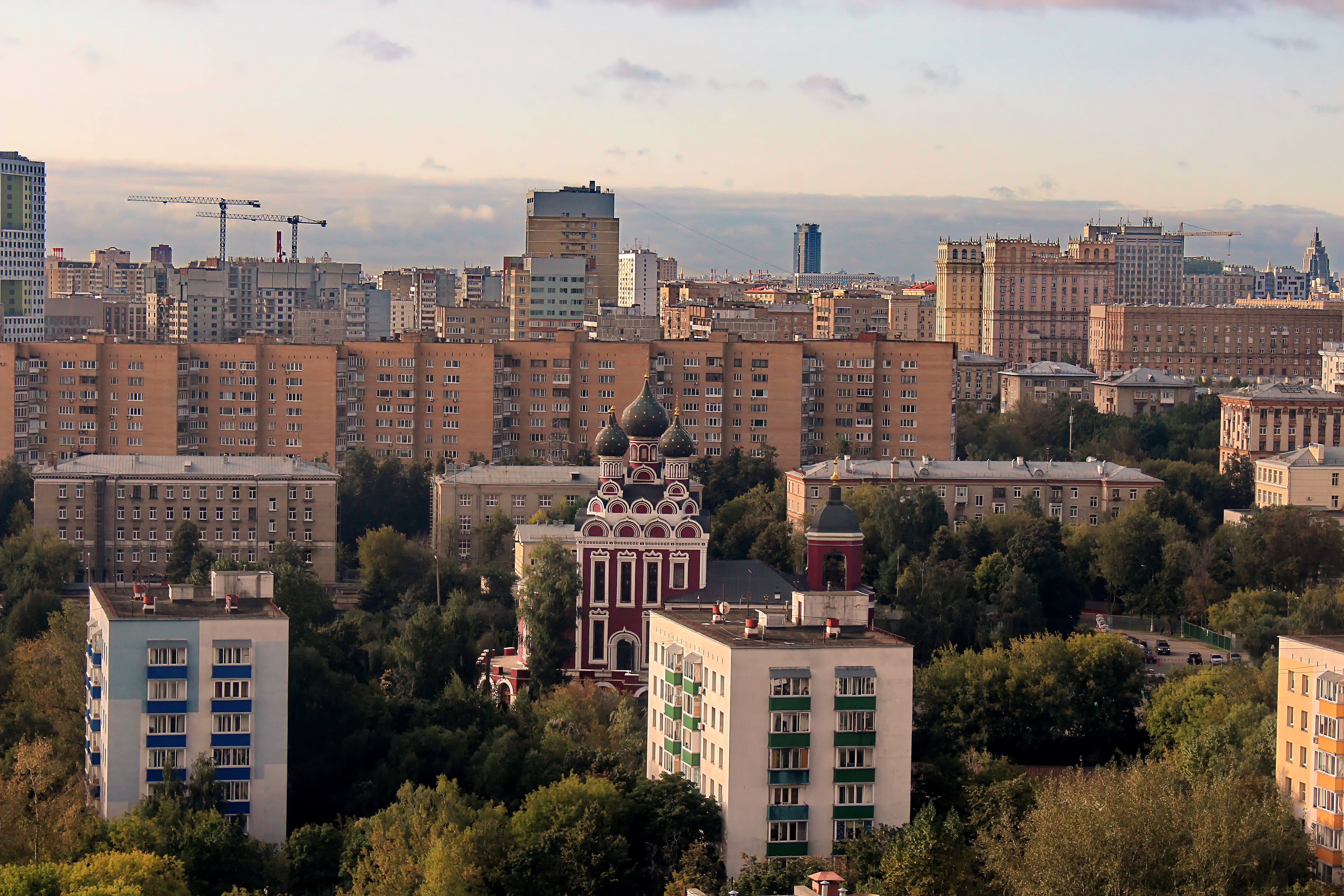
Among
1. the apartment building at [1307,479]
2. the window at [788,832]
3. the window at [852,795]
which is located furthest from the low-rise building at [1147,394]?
the window at [788,832]

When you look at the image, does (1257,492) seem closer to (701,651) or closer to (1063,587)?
(1063,587)

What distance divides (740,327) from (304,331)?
101 feet

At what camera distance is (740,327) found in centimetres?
11906

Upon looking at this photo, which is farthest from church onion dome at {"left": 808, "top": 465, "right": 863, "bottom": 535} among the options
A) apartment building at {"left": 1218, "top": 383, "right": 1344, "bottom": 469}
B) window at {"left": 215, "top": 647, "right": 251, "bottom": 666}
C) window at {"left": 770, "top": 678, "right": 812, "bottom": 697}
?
apartment building at {"left": 1218, "top": 383, "right": 1344, "bottom": 469}

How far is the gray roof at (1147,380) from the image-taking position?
114062 millimetres

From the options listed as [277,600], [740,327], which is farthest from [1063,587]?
[740,327]

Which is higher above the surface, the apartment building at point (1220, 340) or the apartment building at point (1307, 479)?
the apartment building at point (1220, 340)

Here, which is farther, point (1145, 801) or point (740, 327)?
point (740, 327)

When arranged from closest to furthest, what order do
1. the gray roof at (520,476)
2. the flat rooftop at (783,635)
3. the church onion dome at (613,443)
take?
the flat rooftop at (783,635)
the church onion dome at (613,443)
the gray roof at (520,476)

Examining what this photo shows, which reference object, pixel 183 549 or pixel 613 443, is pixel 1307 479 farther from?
pixel 183 549

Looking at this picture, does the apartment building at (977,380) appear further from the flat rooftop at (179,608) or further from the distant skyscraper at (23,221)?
the flat rooftop at (179,608)

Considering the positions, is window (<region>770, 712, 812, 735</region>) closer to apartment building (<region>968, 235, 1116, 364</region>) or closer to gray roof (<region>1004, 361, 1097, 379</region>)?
gray roof (<region>1004, 361, 1097, 379</region>)

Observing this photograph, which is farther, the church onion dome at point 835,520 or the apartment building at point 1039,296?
the apartment building at point 1039,296

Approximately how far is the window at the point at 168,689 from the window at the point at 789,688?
1011 centimetres
